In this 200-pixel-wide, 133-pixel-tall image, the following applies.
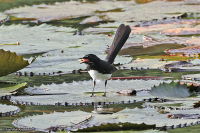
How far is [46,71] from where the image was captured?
4.08 meters

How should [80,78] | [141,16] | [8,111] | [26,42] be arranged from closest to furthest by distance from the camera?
[8,111]
[80,78]
[26,42]
[141,16]

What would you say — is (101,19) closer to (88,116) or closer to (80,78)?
(80,78)

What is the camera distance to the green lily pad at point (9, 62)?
327 centimetres

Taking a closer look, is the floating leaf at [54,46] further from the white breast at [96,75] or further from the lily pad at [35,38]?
the white breast at [96,75]

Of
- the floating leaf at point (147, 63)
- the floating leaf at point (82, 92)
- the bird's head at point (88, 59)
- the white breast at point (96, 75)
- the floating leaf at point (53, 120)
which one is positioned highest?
the bird's head at point (88, 59)

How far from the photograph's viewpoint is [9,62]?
330cm

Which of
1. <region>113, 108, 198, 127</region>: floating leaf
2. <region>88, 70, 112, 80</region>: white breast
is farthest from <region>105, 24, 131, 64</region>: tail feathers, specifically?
<region>113, 108, 198, 127</region>: floating leaf

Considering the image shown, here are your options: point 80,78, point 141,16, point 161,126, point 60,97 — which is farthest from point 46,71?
point 141,16

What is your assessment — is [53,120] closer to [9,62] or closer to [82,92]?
[82,92]

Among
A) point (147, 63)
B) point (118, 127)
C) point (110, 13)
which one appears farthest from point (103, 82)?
point (110, 13)

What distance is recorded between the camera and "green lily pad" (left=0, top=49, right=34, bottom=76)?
3.27 metres

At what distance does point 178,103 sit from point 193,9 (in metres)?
5.85

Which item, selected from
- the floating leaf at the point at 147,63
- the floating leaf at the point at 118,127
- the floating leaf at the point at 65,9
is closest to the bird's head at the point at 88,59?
the floating leaf at the point at 118,127

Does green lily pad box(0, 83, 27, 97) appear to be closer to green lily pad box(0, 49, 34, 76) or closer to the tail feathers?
green lily pad box(0, 49, 34, 76)
